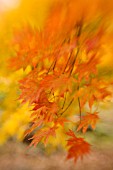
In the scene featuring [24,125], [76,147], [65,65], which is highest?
[65,65]

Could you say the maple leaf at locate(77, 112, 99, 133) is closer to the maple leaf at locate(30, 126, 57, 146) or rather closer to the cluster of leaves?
the cluster of leaves

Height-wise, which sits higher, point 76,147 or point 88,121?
point 88,121

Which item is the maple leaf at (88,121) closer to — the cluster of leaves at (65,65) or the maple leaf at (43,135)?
the cluster of leaves at (65,65)

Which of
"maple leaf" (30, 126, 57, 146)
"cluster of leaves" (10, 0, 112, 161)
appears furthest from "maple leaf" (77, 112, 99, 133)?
"maple leaf" (30, 126, 57, 146)

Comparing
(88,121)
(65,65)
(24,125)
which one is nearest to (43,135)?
(24,125)

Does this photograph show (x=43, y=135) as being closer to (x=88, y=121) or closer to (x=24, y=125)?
(x=24, y=125)

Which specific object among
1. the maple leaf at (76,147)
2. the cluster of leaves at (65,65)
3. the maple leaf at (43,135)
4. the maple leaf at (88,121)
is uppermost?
the cluster of leaves at (65,65)

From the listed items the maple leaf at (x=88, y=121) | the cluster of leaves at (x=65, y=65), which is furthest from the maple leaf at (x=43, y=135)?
the maple leaf at (x=88, y=121)
